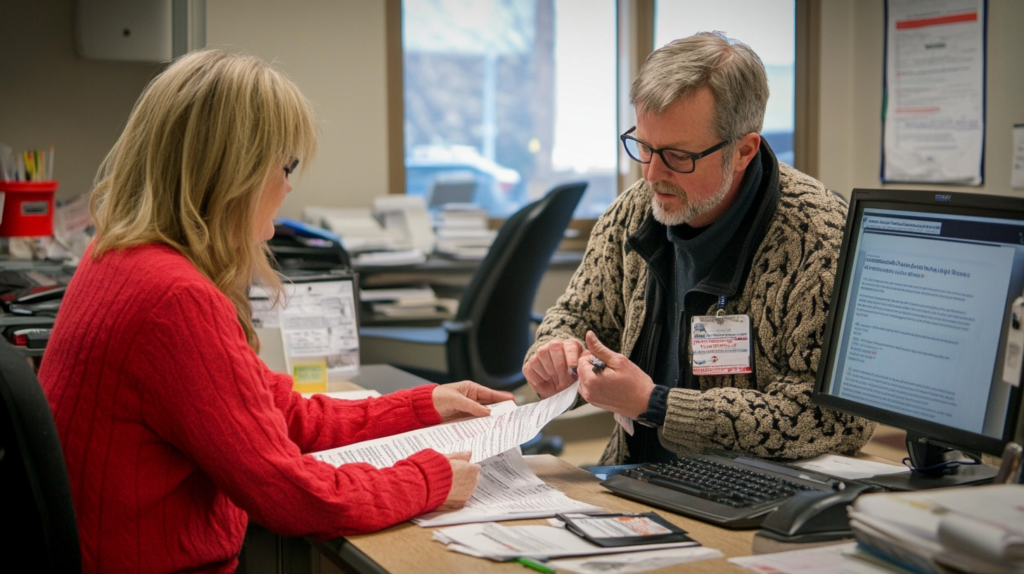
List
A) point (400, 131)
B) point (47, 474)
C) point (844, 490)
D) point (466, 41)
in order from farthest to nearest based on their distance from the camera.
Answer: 1. point (466, 41)
2. point (400, 131)
3. point (844, 490)
4. point (47, 474)

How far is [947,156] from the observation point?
3.96m

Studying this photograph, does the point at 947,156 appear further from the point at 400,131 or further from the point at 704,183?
the point at 704,183

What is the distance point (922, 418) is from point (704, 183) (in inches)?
22.5

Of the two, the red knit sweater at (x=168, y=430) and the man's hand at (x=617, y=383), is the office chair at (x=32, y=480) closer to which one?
the red knit sweater at (x=168, y=430)

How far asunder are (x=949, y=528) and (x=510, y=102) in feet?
12.4

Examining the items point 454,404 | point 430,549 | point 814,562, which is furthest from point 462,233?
point 814,562

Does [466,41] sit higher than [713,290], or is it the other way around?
[466,41]

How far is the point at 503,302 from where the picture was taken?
298cm

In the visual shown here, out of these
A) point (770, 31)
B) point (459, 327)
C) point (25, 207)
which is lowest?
point (459, 327)

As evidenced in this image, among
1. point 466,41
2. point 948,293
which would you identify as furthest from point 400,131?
point 948,293

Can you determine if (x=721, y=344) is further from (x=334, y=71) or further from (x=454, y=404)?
(x=334, y=71)

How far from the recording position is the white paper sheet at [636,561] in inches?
37.0

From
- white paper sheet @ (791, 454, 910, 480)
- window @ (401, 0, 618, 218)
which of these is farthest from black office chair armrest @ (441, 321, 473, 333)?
white paper sheet @ (791, 454, 910, 480)

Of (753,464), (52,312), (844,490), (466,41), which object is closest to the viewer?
(844,490)
